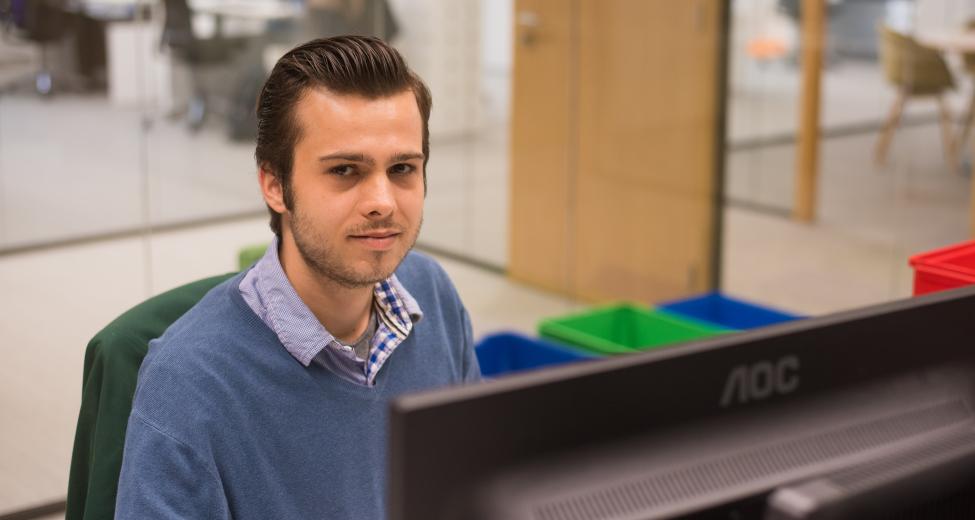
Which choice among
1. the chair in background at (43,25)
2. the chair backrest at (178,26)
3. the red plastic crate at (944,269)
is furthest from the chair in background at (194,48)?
the red plastic crate at (944,269)

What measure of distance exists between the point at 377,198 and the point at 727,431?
0.63 m

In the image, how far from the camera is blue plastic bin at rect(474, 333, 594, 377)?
3.54m

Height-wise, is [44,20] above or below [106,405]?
above

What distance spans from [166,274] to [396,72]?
7.81 ft

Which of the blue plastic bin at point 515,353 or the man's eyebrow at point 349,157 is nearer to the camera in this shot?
the man's eyebrow at point 349,157

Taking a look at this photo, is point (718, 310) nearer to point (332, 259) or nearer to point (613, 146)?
point (613, 146)

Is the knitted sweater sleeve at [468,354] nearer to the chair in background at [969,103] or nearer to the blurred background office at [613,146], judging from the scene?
the blurred background office at [613,146]

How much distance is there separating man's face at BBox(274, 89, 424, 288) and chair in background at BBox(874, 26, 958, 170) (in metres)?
3.46

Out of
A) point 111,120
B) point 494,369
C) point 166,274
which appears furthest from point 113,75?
point 494,369

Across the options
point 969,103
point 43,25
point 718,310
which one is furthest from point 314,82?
point 969,103

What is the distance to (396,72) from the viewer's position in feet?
Result: 4.99

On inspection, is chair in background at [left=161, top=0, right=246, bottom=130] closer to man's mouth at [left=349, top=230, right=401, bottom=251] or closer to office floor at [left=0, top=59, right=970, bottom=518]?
office floor at [left=0, top=59, right=970, bottom=518]

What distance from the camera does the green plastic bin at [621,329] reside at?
12.0 ft

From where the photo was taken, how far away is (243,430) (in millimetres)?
1425
